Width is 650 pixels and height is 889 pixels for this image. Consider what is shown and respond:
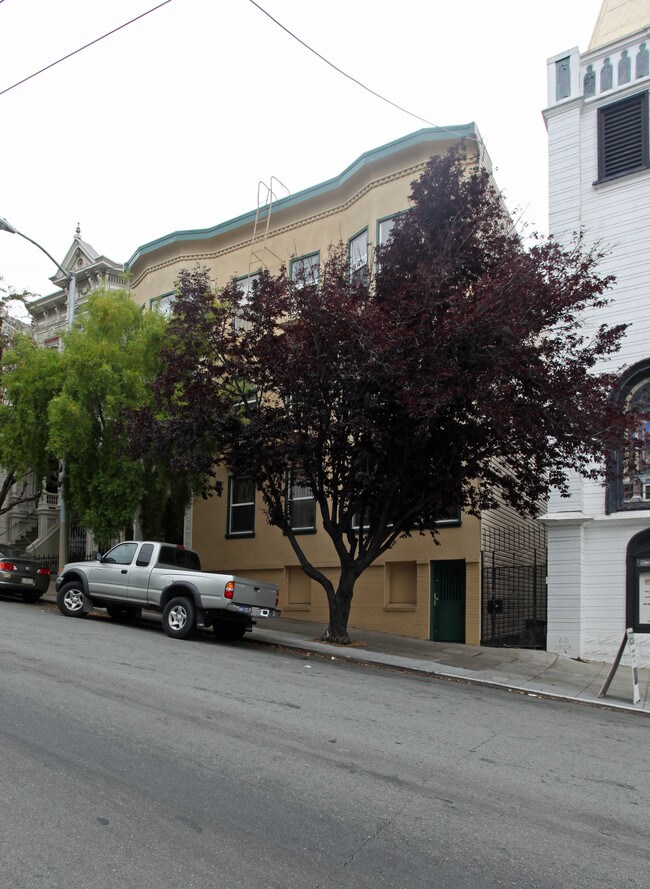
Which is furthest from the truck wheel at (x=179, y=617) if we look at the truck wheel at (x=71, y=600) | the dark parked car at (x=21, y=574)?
the dark parked car at (x=21, y=574)

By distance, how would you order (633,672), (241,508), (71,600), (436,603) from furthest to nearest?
(241,508)
(436,603)
(71,600)
(633,672)

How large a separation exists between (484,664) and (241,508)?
974 cm

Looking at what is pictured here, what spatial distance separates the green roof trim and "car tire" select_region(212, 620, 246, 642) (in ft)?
32.8

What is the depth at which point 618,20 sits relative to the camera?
18.0m

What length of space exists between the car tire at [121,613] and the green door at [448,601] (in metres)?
6.53

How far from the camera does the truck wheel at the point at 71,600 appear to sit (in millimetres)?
15922

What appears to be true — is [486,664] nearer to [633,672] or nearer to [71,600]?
[633,672]

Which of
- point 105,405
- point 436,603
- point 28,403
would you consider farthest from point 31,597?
point 436,603

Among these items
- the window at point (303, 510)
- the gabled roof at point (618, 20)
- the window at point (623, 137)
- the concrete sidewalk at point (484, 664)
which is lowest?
the concrete sidewalk at point (484, 664)

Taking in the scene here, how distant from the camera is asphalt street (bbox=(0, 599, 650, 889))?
4570 mm

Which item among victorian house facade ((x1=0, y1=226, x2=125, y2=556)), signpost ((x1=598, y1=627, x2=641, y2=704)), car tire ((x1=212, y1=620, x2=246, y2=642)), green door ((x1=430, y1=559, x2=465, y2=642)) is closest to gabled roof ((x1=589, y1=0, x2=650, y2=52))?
green door ((x1=430, y1=559, x2=465, y2=642))

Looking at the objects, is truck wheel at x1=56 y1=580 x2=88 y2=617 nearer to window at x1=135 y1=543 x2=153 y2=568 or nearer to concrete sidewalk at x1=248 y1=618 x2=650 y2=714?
window at x1=135 y1=543 x2=153 y2=568

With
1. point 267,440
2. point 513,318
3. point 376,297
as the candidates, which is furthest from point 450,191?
point 267,440

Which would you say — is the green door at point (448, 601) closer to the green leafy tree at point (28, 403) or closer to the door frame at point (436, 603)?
the door frame at point (436, 603)
